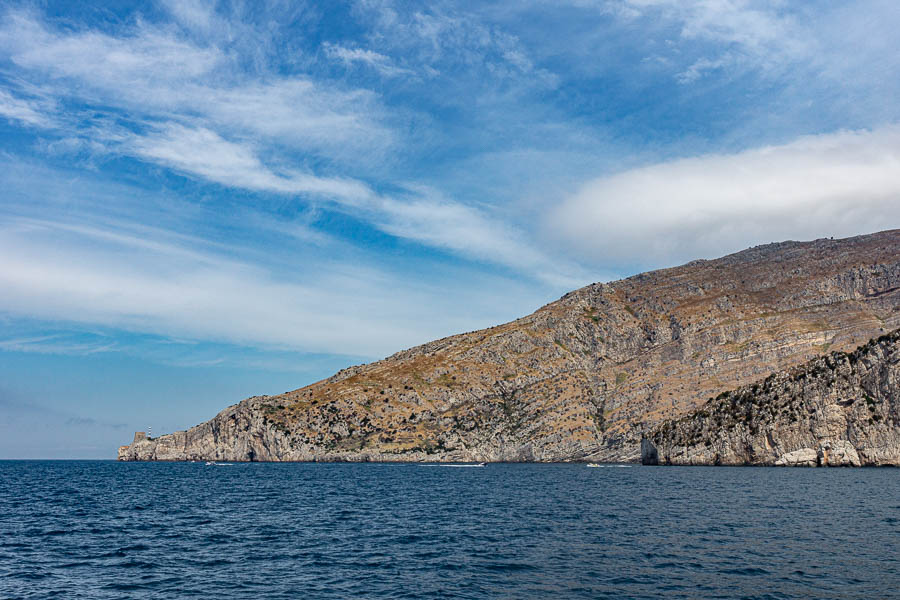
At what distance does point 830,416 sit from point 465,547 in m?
160

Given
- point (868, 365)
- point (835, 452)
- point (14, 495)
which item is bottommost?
point (835, 452)

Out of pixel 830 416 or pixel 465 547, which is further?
pixel 830 416

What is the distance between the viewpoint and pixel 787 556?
45938 mm

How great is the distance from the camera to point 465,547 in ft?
172

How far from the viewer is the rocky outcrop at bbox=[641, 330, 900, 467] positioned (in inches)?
6580

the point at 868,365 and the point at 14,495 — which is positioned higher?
the point at 868,365

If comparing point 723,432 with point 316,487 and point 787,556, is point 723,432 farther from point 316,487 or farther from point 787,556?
point 787,556

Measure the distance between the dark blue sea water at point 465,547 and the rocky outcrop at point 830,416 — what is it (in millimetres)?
88588

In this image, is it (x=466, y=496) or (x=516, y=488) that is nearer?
(x=466, y=496)

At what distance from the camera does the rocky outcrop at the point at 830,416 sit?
167125 mm

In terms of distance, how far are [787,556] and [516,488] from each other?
7430cm

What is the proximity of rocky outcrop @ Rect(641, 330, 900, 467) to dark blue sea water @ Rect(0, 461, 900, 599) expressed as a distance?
8859 cm

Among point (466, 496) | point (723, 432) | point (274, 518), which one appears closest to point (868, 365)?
point (723, 432)

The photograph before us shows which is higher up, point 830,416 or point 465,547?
point 830,416
